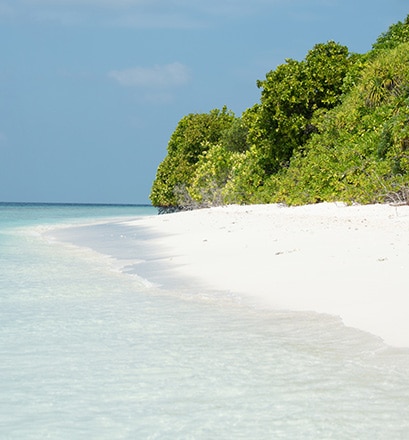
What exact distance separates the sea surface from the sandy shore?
389mm

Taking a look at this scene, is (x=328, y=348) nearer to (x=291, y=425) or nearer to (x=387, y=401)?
(x=387, y=401)

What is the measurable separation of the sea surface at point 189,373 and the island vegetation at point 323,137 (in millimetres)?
12446

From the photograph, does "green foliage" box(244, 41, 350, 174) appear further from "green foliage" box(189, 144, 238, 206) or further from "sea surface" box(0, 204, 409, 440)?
"sea surface" box(0, 204, 409, 440)

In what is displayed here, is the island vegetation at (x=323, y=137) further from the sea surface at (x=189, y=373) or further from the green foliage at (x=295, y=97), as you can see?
the sea surface at (x=189, y=373)

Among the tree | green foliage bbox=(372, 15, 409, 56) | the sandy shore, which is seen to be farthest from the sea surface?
the tree

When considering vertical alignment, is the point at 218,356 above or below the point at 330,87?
below

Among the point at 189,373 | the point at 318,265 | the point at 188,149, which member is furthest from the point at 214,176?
the point at 189,373

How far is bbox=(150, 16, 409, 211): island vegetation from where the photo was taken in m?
20.9

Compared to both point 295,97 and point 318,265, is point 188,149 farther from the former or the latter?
point 318,265

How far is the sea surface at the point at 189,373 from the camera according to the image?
4117 mm

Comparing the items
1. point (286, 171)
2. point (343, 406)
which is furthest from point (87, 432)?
point (286, 171)

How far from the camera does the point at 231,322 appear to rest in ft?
23.4

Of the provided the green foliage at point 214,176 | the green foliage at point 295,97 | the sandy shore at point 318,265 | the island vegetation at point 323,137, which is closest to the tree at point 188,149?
the island vegetation at point 323,137

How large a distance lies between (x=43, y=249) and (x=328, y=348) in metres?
12.9
